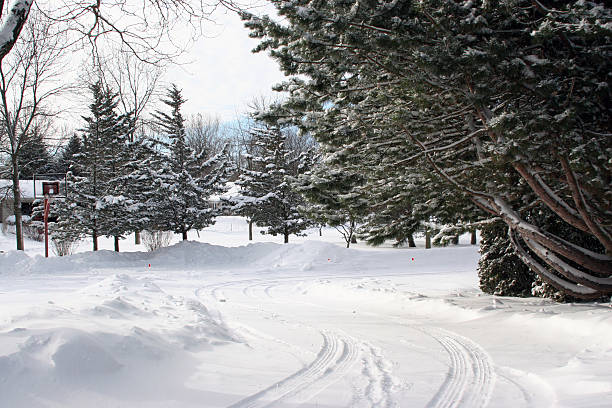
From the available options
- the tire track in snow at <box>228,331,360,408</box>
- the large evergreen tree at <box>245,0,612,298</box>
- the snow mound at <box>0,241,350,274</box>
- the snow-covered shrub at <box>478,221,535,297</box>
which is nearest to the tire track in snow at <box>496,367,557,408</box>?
the tire track in snow at <box>228,331,360,408</box>

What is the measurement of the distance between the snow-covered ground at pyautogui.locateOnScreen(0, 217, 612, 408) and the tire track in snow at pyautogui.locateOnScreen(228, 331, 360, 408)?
18 millimetres

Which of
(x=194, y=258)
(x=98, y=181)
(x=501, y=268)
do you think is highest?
Answer: (x=98, y=181)

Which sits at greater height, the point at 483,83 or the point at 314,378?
the point at 483,83

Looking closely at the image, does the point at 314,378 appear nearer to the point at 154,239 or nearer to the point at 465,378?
the point at 465,378

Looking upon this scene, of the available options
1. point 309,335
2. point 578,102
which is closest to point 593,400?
point 578,102

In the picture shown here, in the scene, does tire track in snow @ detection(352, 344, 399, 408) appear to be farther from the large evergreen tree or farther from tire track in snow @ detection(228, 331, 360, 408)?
the large evergreen tree

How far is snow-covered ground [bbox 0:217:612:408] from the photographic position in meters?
3.82

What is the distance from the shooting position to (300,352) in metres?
5.65

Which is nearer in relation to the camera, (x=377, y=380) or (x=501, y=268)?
(x=377, y=380)

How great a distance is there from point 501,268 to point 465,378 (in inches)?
266

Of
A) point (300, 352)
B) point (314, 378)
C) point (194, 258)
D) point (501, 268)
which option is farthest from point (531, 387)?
point (194, 258)

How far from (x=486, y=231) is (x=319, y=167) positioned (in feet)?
15.5

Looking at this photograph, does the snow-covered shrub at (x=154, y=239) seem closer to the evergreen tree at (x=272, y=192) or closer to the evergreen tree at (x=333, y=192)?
the evergreen tree at (x=272, y=192)

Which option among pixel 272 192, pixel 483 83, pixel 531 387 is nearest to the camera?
pixel 531 387
